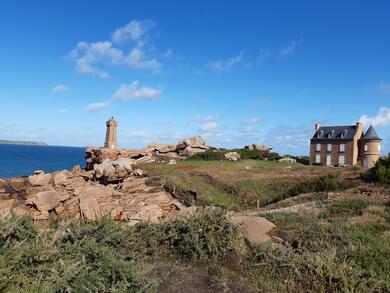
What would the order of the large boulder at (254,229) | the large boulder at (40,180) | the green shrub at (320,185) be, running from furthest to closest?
the large boulder at (40,180) → the green shrub at (320,185) → the large boulder at (254,229)

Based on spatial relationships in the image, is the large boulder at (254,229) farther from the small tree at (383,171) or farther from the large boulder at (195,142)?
the large boulder at (195,142)

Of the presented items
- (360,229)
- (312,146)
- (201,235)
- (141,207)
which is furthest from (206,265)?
(312,146)

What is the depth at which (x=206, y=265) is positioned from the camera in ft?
23.8

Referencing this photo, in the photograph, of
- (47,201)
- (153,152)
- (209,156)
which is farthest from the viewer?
(153,152)

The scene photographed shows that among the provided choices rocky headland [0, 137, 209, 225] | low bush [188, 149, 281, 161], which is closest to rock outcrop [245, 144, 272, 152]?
low bush [188, 149, 281, 161]

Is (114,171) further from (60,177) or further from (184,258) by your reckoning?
(184,258)

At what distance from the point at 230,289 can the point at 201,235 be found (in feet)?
6.49

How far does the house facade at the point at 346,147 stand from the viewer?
148ft

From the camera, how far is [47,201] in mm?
24609

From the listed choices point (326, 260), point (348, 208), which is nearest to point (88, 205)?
point (348, 208)

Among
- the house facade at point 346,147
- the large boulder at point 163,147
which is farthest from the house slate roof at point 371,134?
the large boulder at point 163,147

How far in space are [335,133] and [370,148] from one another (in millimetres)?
5093

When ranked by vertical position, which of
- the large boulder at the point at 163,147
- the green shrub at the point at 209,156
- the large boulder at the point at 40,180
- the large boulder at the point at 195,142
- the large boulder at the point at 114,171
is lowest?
the large boulder at the point at 40,180

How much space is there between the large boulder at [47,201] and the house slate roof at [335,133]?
36667 millimetres
